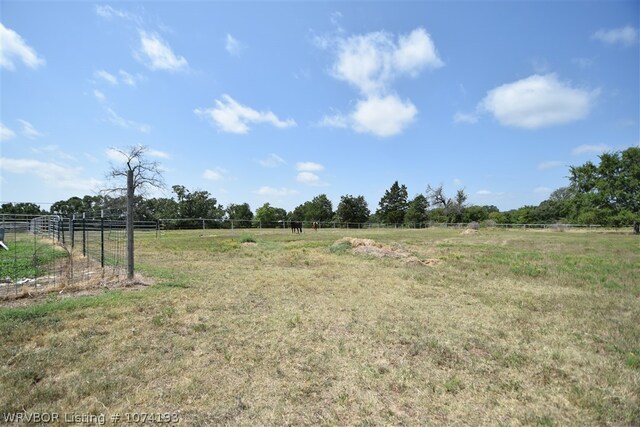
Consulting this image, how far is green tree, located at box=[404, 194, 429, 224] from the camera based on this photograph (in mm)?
74812

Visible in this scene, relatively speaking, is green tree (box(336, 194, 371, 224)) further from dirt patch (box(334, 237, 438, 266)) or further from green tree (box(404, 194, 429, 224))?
dirt patch (box(334, 237, 438, 266))

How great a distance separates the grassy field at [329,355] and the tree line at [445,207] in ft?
46.9

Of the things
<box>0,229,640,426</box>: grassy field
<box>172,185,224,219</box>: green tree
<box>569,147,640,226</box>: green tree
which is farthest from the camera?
<box>172,185,224,219</box>: green tree

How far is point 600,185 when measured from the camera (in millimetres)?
43125

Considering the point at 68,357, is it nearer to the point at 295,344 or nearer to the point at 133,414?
the point at 133,414

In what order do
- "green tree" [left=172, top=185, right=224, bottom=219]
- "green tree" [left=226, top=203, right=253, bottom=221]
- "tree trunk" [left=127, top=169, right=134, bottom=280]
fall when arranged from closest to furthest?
1. "tree trunk" [left=127, top=169, right=134, bottom=280]
2. "green tree" [left=172, top=185, right=224, bottom=219]
3. "green tree" [left=226, top=203, right=253, bottom=221]

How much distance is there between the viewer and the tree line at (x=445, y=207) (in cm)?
4106

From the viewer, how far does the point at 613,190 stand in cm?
4216

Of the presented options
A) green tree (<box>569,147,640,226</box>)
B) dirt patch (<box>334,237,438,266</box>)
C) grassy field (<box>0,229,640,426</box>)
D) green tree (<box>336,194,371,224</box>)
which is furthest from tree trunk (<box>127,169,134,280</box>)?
green tree (<box>336,194,371,224</box>)

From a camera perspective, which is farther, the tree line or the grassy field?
the tree line

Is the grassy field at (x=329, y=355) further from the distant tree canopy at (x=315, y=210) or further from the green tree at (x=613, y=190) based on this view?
the distant tree canopy at (x=315, y=210)

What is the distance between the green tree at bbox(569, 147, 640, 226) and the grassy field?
145 ft

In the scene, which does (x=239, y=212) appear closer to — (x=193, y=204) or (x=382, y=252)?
(x=193, y=204)

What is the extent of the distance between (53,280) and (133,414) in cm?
735
